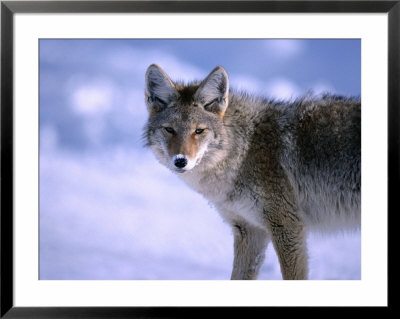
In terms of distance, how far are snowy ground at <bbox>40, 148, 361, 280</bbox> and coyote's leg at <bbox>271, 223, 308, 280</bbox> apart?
0.35ft

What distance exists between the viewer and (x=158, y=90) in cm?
511

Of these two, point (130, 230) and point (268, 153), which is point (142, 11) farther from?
point (130, 230)

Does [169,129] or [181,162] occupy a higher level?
[169,129]

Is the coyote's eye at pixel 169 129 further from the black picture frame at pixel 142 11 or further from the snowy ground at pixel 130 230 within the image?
the black picture frame at pixel 142 11

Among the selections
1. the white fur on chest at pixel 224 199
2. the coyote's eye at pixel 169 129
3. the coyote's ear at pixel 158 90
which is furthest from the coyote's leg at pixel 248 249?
the coyote's ear at pixel 158 90

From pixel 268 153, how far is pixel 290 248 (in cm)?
87

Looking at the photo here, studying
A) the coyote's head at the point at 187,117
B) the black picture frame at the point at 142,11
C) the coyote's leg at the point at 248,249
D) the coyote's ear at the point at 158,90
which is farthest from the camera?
the coyote's leg at the point at 248,249

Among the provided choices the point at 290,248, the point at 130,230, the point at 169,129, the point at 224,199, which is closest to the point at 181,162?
the point at 169,129

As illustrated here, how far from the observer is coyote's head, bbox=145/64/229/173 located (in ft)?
16.0

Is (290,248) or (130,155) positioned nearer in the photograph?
(290,248)

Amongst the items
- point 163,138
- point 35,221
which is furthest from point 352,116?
point 35,221

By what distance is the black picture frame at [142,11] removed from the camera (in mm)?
4477

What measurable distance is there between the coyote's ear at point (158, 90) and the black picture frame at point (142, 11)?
645 mm

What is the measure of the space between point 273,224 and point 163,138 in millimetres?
1224
